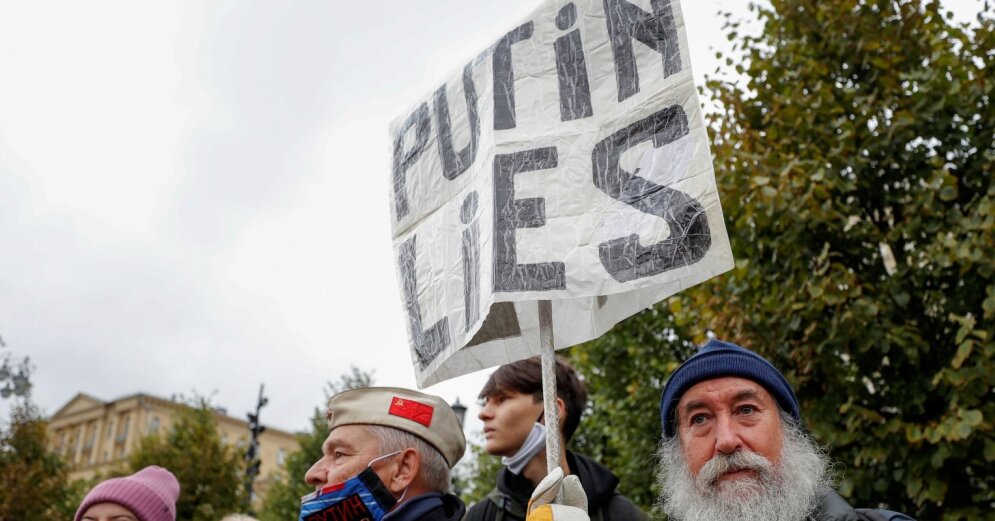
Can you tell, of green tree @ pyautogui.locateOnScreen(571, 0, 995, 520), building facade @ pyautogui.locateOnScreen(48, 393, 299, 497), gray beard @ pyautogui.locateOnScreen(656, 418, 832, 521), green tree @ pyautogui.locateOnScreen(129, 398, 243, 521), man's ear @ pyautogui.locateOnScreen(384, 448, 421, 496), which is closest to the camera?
gray beard @ pyautogui.locateOnScreen(656, 418, 832, 521)

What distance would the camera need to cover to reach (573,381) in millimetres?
3959

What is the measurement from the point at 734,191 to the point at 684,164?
4462mm

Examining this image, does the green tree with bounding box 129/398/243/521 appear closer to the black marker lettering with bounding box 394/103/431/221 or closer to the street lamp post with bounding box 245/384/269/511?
the street lamp post with bounding box 245/384/269/511

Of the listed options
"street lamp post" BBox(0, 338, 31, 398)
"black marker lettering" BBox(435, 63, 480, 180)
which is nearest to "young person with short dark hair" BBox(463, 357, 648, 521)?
"black marker lettering" BBox(435, 63, 480, 180)

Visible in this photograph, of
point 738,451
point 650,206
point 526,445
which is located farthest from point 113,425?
point 738,451

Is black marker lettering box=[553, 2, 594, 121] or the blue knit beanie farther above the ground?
black marker lettering box=[553, 2, 594, 121]

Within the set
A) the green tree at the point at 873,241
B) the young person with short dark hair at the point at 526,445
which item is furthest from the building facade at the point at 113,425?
the young person with short dark hair at the point at 526,445

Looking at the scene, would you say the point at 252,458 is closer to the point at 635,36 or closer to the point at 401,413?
the point at 401,413

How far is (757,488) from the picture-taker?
8.07 ft

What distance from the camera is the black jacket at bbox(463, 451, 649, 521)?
3.37 m

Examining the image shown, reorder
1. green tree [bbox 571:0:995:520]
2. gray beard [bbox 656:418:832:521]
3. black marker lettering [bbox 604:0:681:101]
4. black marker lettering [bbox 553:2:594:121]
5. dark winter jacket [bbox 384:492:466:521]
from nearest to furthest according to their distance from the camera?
gray beard [bbox 656:418:832:521] < black marker lettering [bbox 604:0:681:101] < black marker lettering [bbox 553:2:594:121] < dark winter jacket [bbox 384:492:466:521] < green tree [bbox 571:0:995:520]

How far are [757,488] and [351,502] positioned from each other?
4.97 ft

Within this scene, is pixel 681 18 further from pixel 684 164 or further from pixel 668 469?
pixel 668 469

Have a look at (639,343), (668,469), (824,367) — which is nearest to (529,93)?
(668,469)
